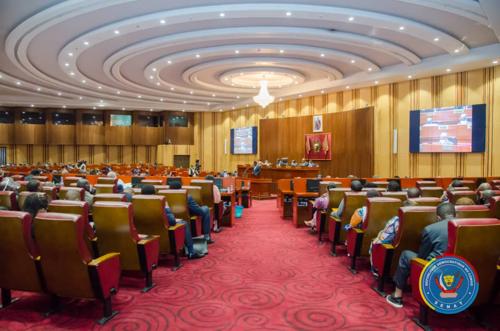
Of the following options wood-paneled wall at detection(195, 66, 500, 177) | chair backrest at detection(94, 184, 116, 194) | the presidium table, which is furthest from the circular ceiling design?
the presidium table

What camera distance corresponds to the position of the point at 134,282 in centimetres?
414

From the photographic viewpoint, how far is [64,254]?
2.97 metres

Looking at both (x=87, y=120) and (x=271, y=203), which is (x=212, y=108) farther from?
(x=271, y=203)

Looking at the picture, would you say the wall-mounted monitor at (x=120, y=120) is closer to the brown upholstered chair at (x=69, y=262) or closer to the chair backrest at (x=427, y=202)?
the brown upholstered chair at (x=69, y=262)

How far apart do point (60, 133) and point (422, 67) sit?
59.7 ft

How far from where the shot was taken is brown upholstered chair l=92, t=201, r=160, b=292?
359 centimetres

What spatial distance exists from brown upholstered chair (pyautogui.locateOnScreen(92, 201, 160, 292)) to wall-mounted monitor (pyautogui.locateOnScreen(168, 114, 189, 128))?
60.5 feet

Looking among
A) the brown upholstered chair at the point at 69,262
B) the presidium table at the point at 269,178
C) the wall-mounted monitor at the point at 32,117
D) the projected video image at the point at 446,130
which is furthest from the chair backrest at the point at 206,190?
the wall-mounted monitor at the point at 32,117

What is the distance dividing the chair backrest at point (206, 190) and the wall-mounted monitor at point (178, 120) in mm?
15522

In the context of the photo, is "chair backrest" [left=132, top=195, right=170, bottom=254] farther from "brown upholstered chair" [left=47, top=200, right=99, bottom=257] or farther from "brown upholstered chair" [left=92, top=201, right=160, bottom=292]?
"brown upholstered chair" [left=47, top=200, right=99, bottom=257]

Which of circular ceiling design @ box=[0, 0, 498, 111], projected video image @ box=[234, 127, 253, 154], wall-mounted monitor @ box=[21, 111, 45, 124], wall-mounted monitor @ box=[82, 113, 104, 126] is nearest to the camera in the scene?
circular ceiling design @ box=[0, 0, 498, 111]

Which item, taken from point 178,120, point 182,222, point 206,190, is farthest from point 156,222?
point 178,120

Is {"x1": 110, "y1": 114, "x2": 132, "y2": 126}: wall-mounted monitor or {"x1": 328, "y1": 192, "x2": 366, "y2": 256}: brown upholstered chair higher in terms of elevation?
{"x1": 110, "y1": 114, "x2": 132, "y2": 126}: wall-mounted monitor

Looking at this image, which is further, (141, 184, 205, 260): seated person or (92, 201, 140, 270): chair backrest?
(141, 184, 205, 260): seated person
